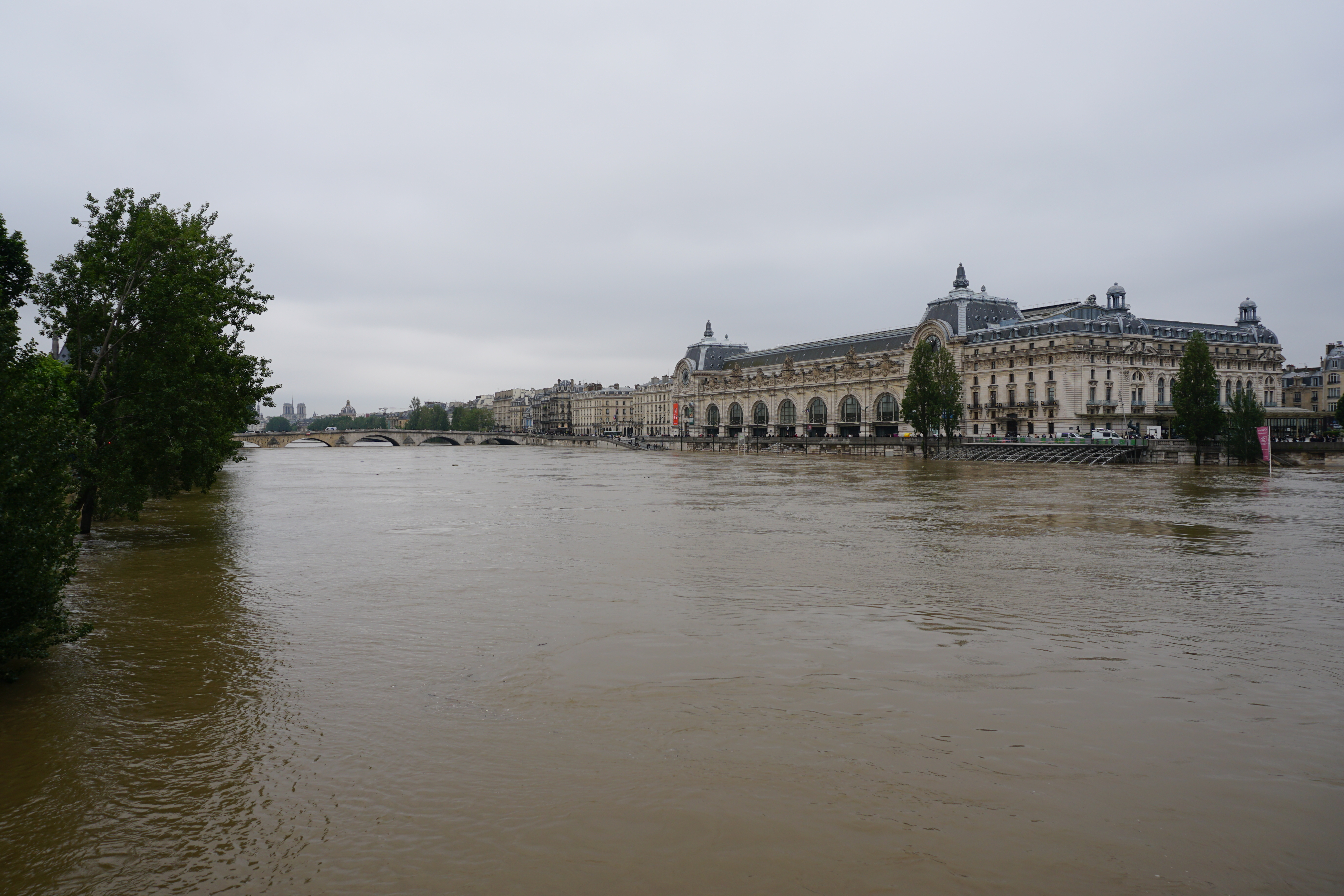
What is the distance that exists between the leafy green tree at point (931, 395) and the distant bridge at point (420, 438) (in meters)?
79.6

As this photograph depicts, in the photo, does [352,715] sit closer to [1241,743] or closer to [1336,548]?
[1241,743]

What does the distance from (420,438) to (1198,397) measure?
5924 inches

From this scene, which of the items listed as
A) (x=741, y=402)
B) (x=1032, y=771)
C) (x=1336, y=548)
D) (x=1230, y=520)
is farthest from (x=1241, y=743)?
(x=741, y=402)

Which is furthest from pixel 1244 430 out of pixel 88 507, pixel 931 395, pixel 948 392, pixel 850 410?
pixel 88 507

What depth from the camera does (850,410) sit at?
404 feet

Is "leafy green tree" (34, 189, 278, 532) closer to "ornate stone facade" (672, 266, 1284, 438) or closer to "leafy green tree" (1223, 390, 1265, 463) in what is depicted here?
"leafy green tree" (1223, 390, 1265, 463)

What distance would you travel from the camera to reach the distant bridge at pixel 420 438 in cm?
15838

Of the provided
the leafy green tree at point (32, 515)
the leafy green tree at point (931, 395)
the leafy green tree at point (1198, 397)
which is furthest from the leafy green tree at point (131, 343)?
the leafy green tree at point (931, 395)

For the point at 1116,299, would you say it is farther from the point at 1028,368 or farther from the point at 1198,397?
the point at 1198,397

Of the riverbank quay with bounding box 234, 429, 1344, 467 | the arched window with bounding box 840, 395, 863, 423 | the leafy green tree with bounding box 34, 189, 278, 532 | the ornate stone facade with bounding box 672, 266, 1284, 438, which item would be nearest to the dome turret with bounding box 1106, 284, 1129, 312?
the ornate stone facade with bounding box 672, 266, 1284, 438

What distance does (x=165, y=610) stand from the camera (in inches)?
558

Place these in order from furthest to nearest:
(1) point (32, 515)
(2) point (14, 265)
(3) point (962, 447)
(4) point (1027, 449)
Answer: (3) point (962, 447)
(4) point (1027, 449)
(2) point (14, 265)
(1) point (32, 515)

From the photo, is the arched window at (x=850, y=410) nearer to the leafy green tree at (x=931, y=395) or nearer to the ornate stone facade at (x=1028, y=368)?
the ornate stone facade at (x=1028, y=368)

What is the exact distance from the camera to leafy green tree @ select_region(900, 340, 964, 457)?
84812 millimetres
